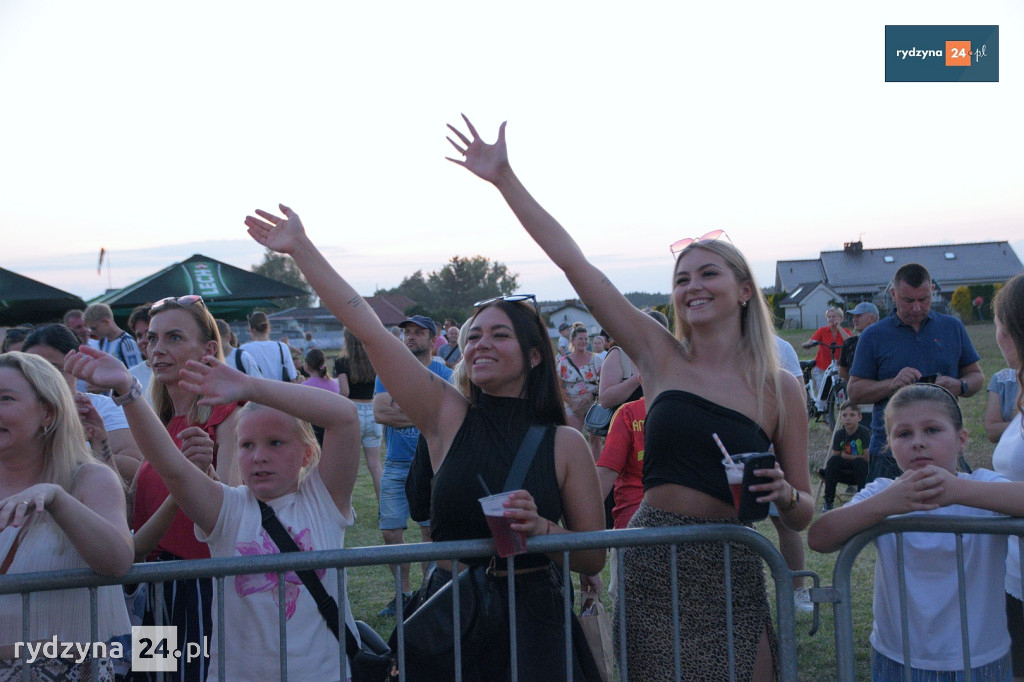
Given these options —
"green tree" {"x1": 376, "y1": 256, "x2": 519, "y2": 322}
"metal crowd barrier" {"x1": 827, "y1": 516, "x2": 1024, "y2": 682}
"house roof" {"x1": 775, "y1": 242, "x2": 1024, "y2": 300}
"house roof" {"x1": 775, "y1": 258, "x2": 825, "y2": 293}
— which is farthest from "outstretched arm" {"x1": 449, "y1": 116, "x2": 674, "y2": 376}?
"green tree" {"x1": 376, "y1": 256, "x2": 519, "y2": 322}

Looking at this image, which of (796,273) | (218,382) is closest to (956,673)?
(218,382)

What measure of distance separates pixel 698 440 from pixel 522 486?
0.56m

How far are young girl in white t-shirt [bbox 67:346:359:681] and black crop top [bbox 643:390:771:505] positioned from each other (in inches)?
39.3

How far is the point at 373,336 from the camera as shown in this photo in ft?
7.88

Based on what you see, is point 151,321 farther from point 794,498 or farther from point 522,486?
point 794,498

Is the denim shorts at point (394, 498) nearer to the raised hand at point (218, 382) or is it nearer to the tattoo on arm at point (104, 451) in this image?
the tattoo on arm at point (104, 451)

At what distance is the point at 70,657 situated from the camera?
7.81 ft

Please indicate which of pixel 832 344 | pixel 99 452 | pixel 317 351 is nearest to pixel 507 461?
pixel 99 452

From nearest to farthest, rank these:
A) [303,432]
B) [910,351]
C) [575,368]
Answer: [303,432]
[910,351]
[575,368]

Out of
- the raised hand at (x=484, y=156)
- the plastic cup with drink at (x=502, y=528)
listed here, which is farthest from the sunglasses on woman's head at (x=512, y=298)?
the plastic cup with drink at (x=502, y=528)

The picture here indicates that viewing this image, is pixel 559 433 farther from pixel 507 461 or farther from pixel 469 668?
pixel 469 668

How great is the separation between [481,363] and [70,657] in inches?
60.5

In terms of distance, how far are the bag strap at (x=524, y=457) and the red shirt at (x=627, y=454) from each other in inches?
60.1

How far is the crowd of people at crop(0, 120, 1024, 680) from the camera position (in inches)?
93.0
